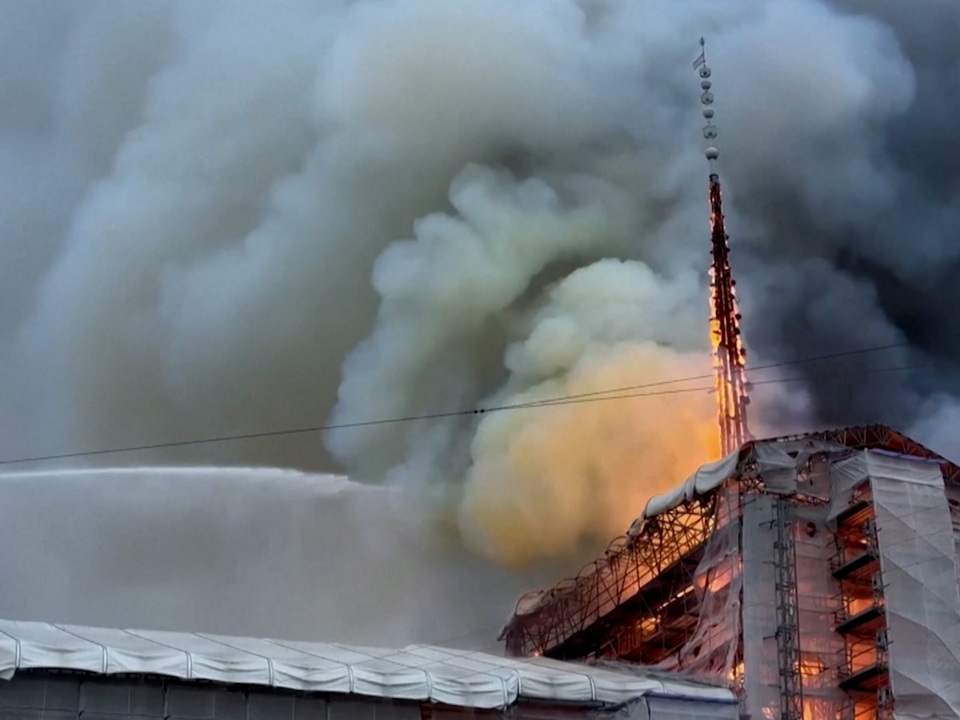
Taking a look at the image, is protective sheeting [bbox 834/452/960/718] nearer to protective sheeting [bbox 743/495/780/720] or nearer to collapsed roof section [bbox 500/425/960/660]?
collapsed roof section [bbox 500/425/960/660]

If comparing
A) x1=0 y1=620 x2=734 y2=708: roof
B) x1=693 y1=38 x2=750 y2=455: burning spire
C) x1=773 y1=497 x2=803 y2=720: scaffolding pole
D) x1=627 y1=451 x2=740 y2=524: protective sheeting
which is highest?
x1=693 y1=38 x2=750 y2=455: burning spire

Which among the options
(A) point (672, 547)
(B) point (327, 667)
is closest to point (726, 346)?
(A) point (672, 547)

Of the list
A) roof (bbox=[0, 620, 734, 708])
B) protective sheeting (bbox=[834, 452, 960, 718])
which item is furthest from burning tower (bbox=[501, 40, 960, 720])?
roof (bbox=[0, 620, 734, 708])

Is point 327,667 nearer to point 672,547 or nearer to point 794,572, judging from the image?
point 794,572

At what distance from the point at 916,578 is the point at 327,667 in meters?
24.7

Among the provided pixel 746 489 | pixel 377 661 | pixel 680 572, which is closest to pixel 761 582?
pixel 746 489

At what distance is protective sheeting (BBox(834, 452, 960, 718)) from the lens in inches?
2142

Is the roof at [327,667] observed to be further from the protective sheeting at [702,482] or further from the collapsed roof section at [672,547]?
the protective sheeting at [702,482]

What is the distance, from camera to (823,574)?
59.8 meters

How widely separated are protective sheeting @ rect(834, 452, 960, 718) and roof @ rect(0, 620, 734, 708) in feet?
24.0

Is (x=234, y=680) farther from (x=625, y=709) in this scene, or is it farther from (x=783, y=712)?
(x=783, y=712)

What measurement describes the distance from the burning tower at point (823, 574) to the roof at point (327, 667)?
11.5ft

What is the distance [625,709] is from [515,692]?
4.54 meters

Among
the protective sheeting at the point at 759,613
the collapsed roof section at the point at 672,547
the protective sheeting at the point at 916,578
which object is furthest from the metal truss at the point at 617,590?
the protective sheeting at the point at 916,578
